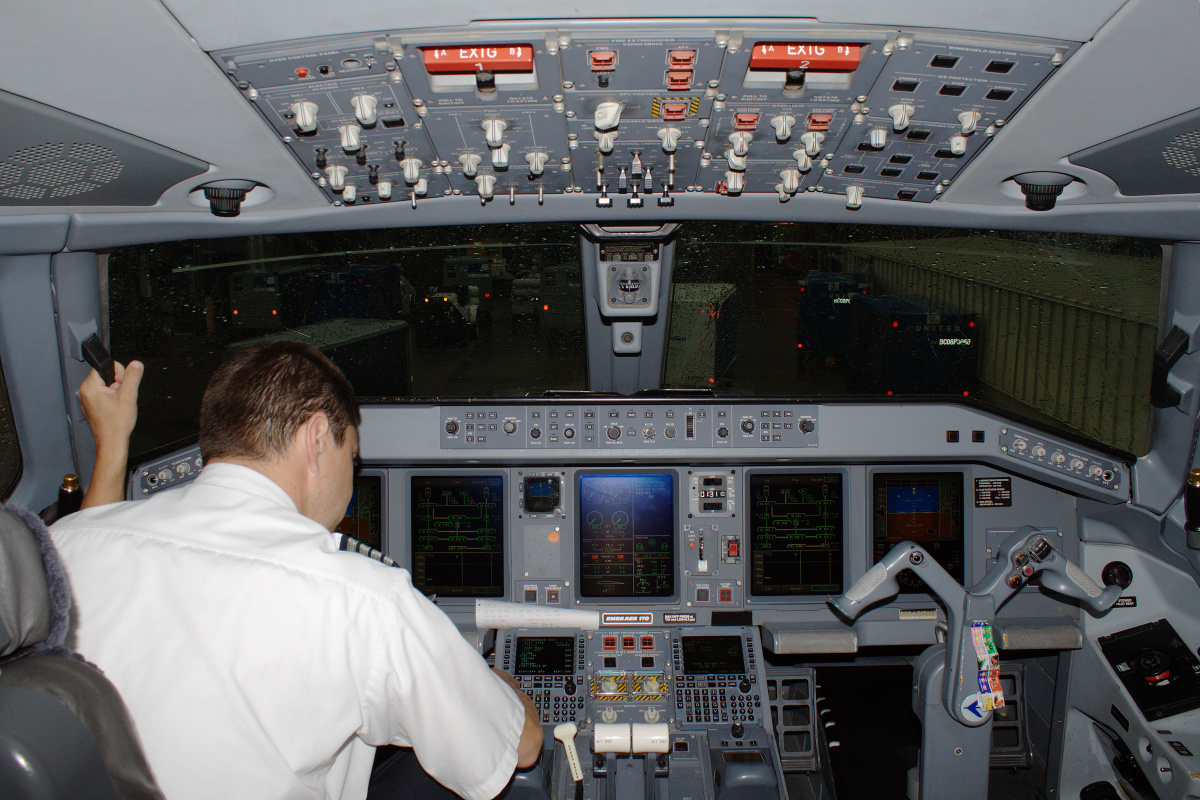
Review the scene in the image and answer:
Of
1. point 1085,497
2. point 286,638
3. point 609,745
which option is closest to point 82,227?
point 286,638

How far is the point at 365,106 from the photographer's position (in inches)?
55.2

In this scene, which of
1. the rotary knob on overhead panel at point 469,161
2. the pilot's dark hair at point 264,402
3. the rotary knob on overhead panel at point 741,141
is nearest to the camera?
the pilot's dark hair at point 264,402

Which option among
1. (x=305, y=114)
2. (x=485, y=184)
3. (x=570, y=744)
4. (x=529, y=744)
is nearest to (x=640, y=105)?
(x=485, y=184)

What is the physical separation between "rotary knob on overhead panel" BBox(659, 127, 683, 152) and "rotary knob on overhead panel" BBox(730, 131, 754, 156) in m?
0.12

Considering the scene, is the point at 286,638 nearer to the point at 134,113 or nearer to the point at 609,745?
the point at 134,113

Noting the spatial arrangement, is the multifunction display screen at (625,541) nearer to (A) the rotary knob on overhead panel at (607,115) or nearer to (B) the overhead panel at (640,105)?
(B) the overhead panel at (640,105)

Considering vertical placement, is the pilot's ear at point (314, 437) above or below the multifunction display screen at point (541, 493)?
above

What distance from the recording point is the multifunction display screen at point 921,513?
2.67 meters

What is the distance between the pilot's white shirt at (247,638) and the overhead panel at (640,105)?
0.78 meters

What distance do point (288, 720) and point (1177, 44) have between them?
1.65 meters

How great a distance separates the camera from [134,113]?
133 centimetres

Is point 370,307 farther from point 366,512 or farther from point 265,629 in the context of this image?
point 265,629

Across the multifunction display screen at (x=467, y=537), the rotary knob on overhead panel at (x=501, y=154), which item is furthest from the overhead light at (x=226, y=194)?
the multifunction display screen at (x=467, y=537)

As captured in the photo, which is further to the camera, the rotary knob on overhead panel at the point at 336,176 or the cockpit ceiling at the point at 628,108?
the rotary knob on overhead panel at the point at 336,176
